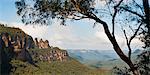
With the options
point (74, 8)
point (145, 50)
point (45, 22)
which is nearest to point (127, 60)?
point (145, 50)

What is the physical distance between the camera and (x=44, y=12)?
1551 cm

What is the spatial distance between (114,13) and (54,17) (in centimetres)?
265

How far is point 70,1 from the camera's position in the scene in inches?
578

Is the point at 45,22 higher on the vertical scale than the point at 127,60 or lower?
higher

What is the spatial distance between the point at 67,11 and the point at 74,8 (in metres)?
0.39

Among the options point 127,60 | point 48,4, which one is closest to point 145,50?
point 127,60

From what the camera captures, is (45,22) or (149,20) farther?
(45,22)

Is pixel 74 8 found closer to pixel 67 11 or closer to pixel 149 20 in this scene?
pixel 67 11

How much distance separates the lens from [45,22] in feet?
51.4

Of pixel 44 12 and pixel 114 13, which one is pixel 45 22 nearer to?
pixel 44 12

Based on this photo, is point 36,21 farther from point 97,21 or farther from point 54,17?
point 97,21

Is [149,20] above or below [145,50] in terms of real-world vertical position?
above

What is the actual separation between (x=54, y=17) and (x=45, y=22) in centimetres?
51

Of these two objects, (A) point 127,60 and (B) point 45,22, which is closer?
→ (A) point 127,60
